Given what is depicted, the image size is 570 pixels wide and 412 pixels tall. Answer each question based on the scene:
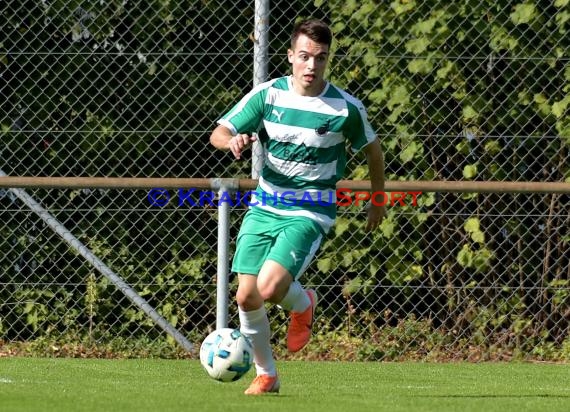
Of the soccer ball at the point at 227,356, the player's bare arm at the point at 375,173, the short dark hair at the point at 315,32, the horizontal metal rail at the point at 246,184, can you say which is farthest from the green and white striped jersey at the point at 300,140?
the horizontal metal rail at the point at 246,184

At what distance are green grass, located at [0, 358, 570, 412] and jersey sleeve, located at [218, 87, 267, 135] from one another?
1260mm

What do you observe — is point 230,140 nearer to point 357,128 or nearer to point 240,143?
point 240,143

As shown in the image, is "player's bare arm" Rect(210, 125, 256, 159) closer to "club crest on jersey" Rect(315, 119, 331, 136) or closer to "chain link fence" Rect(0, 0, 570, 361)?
"club crest on jersey" Rect(315, 119, 331, 136)

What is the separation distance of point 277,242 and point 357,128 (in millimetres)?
690

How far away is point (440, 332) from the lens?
26.8 ft

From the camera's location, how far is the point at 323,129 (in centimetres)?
576

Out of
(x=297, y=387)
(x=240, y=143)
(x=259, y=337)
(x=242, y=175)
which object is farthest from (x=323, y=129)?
(x=242, y=175)

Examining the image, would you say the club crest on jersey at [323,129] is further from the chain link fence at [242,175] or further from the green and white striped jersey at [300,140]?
the chain link fence at [242,175]

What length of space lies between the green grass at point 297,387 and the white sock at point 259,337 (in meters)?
0.16

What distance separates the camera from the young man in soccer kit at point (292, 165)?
5.71m

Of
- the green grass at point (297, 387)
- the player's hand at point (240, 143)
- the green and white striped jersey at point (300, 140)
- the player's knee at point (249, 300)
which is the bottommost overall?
the green grass at point (297, 387)

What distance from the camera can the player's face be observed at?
18.7 ft

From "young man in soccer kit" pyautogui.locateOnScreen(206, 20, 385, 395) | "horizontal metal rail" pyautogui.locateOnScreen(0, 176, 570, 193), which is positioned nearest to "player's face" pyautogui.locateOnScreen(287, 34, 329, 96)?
"young man in soccer kit" pyautogui.locateOnScreen(206, 20, 385, 395)

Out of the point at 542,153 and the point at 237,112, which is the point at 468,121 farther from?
the point at 237,112
